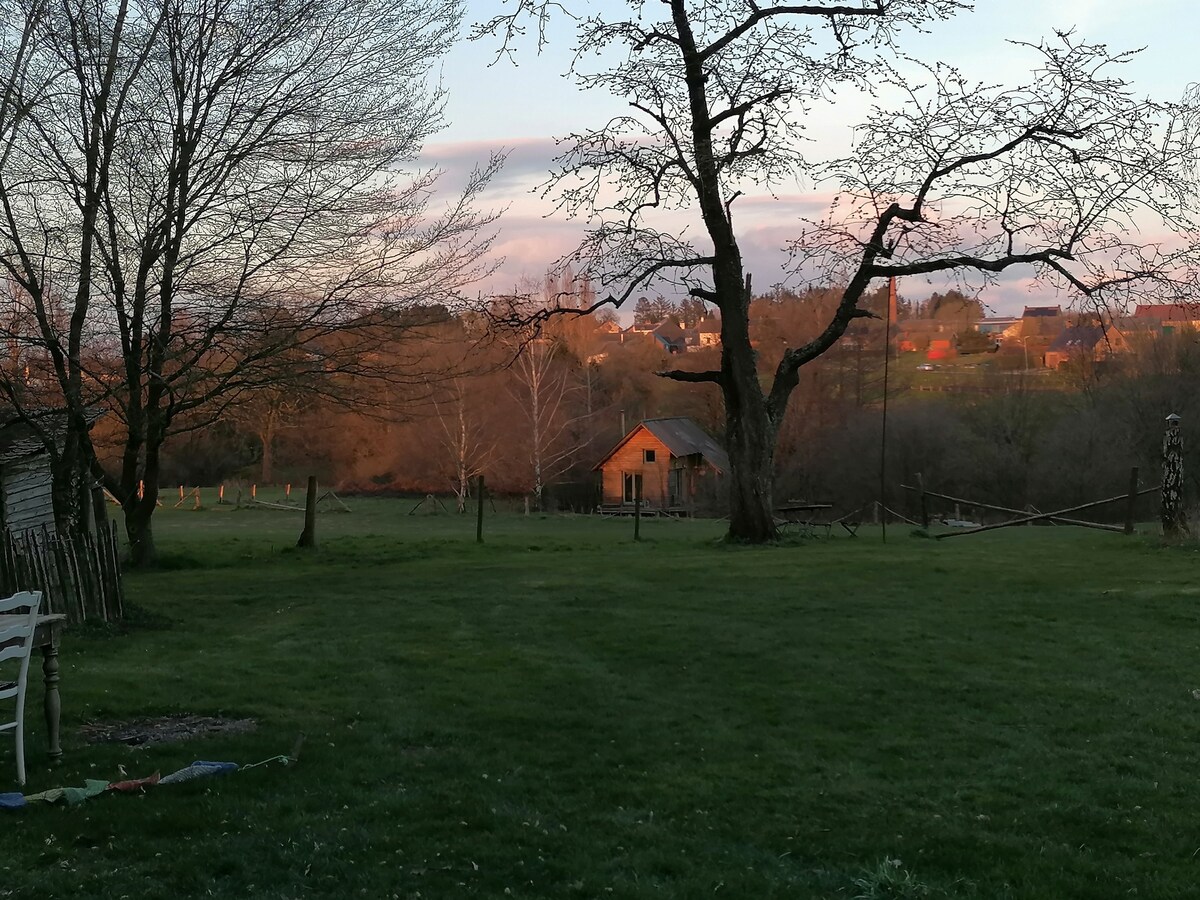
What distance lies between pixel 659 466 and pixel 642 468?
0.93m

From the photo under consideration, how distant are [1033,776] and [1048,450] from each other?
47878mm

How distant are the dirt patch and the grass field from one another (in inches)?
5.9

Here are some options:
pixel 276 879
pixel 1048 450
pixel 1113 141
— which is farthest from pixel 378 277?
pixel 1048 450

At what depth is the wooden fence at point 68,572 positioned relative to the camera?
10844 mm

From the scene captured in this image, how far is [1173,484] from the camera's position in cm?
1939

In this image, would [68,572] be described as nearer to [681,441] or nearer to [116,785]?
[116,785]

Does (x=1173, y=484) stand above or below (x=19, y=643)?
above

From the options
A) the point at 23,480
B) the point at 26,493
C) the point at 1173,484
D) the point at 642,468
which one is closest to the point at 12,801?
the point at 23,480

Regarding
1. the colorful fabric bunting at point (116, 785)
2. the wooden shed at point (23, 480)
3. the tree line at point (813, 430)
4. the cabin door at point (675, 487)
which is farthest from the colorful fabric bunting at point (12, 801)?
the cabin door at point (675, 487)

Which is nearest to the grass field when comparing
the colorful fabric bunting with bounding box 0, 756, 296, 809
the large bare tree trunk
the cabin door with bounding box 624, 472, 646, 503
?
the colorful fabric bunting with bounding box 0, 756, 296, 809

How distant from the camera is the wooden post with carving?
19.0 metres

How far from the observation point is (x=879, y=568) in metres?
16.8

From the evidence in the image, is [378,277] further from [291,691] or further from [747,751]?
[747,751]

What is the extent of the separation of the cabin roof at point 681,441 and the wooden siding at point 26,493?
3778 cm
